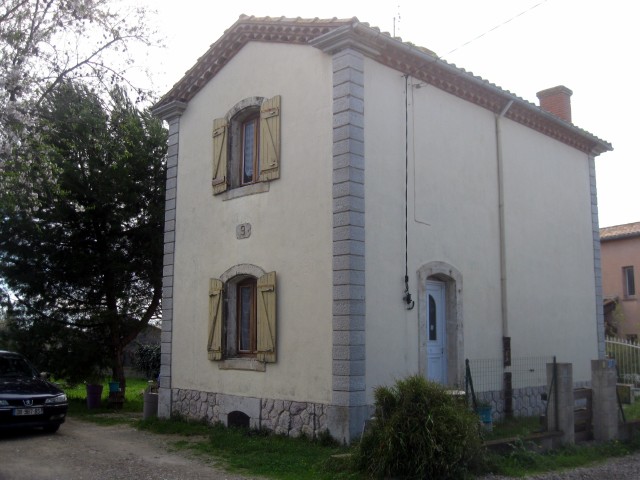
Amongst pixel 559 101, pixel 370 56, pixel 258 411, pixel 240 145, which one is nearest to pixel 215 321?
pixel 258 411

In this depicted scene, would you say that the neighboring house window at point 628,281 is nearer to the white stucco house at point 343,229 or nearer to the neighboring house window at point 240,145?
the white stucco house at point 343,229

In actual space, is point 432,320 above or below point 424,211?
below

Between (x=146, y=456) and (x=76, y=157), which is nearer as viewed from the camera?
(x=146, y=456)

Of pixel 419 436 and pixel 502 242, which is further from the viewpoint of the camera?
pixel 502 242

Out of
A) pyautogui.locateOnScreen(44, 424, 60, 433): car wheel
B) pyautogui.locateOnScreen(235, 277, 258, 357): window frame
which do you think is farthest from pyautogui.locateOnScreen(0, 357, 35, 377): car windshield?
pyautogui.locateOnScreen(235, 277, 258, 357): window frame

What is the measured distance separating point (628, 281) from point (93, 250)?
20.9 metres

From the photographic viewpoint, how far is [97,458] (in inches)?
380

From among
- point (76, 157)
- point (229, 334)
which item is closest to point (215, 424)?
point (229, 334)

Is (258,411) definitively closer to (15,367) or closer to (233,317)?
(233,317)

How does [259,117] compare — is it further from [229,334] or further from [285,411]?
[285,411]

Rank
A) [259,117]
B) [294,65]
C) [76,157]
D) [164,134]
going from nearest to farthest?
[294,65]
[259,117]
[76,157]
[164,134]

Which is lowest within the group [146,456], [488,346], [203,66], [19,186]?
[146,456]

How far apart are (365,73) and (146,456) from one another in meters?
6.78

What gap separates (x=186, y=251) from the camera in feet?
43.6
